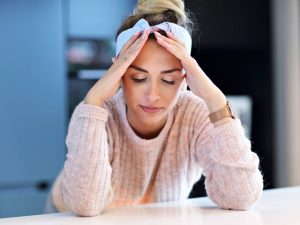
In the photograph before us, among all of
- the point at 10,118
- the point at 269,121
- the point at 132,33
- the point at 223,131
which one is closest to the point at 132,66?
the point at 132,33

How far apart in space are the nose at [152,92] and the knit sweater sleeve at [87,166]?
0.10m

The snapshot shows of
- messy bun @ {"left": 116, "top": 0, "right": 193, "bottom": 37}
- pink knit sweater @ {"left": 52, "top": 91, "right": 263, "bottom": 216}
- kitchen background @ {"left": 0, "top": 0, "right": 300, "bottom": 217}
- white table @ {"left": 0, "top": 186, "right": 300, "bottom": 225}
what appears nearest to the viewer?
white table @ {"left": 0, "top": 186, "right": 300, "bottom": 225}

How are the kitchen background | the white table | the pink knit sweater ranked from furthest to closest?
the kitchen background, the pink knit sweater, the white table

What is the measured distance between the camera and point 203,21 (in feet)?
8.73

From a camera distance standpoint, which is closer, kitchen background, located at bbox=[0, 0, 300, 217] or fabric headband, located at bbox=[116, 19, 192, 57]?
fabric headband, located at bbox=[116, 19, 192, 57]

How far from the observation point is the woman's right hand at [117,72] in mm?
962

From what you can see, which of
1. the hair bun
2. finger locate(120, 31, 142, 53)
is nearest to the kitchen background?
the hair bun

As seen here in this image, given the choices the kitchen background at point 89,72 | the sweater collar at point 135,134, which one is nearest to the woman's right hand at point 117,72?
the sweater collar at point 135,134

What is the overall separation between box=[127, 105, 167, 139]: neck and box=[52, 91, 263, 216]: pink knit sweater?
12 mm

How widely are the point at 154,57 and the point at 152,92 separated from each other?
0.07 metres

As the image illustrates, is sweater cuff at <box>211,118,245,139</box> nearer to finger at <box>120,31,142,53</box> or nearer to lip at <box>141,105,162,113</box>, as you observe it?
lip at <box>141,105,162,113</box>

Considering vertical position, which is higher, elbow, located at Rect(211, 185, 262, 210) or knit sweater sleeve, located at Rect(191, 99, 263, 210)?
knit sweater sleeve, located at Rect(191, 99, 263, 210)

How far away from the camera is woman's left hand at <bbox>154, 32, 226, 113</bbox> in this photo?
975mm

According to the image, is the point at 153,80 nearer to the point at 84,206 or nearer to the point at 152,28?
the point at 152,28
